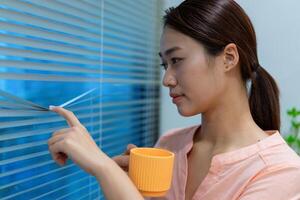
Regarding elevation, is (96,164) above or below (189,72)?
below

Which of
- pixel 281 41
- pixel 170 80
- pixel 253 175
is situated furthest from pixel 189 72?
pixel 281 41

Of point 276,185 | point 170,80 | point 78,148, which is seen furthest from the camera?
point 170,80

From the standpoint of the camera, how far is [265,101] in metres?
1.05

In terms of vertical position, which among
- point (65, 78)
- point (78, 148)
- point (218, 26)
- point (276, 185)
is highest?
point (218, 26)

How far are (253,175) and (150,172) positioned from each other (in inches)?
11.3

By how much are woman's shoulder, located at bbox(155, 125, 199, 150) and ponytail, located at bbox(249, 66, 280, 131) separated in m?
0.20

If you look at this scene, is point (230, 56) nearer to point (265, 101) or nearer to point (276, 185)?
point (265, 101)

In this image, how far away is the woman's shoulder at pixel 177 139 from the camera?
3.64ft

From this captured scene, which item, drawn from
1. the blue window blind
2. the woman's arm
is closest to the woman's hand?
the woman's arm

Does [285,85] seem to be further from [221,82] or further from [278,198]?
[278,198]

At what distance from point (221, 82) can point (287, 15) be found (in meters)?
0.75

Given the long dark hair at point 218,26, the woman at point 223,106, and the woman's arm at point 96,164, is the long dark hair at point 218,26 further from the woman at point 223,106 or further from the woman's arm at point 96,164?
the woman's arm at point 96,164

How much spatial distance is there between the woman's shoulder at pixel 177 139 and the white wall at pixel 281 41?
595 millimetres

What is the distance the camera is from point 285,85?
155 cm
